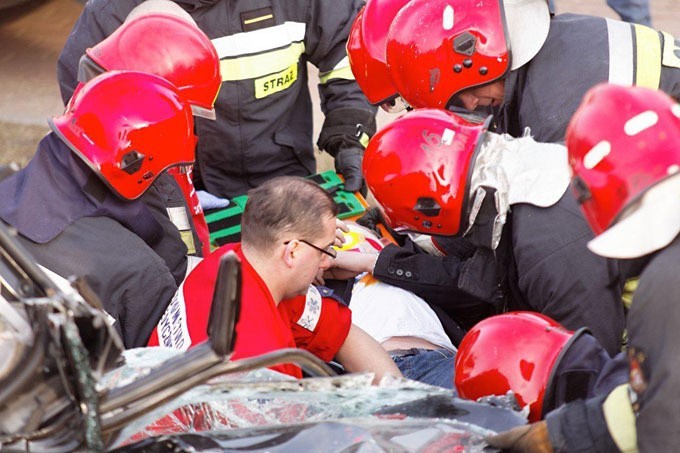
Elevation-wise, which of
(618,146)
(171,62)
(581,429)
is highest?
(618,146)

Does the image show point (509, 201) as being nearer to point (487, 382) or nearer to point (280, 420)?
point (487, 382)

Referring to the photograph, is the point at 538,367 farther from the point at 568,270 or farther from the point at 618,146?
the point at 618,146

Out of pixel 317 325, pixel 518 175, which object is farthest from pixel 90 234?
pixel 518 175

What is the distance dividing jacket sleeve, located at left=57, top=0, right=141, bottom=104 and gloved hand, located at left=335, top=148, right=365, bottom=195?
1.22 m

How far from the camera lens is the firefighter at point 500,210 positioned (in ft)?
9.50

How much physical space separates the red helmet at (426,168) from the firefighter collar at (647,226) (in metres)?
0.89

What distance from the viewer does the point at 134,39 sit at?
3.56 m

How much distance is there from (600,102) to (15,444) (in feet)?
5.22

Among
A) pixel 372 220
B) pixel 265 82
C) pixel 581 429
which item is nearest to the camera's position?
pixel 581 429

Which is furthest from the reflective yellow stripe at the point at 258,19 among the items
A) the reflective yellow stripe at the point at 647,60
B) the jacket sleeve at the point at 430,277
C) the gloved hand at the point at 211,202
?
the reflective yellow stripe at the point at 647,60

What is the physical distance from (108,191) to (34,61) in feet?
15.2

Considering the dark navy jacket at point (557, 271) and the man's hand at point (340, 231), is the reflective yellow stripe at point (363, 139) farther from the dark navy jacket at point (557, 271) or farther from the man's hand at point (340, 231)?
the dark navy jacket at point (557, 271)

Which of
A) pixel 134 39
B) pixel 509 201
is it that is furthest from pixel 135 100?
pixel 509 201

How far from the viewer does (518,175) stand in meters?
2.98
